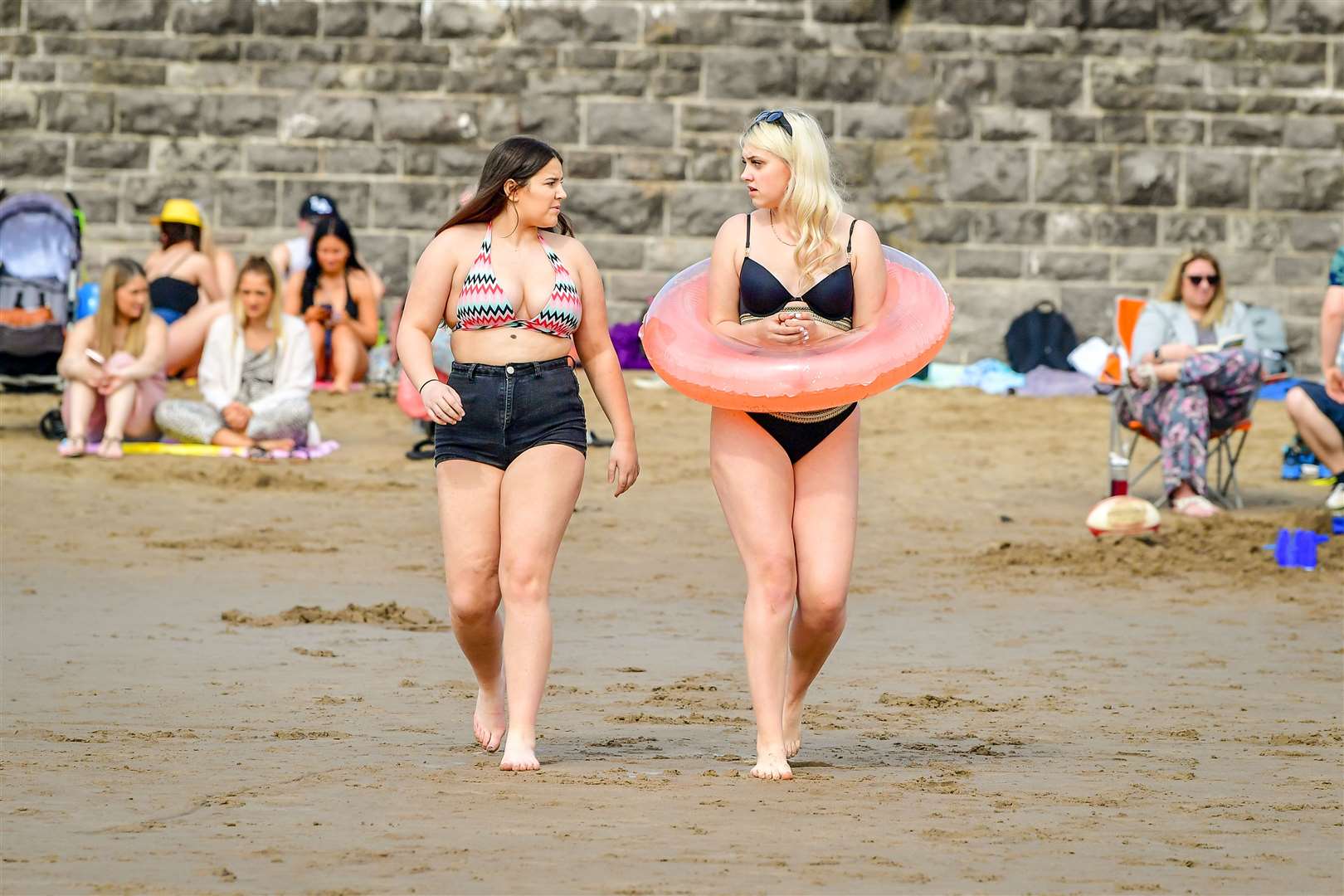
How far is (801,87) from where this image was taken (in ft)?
55.0

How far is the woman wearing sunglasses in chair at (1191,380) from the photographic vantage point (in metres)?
11.4

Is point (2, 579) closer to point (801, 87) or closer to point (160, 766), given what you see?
point (160, 766)

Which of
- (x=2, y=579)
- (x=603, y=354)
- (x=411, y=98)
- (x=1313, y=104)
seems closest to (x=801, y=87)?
(x=411, y=98)

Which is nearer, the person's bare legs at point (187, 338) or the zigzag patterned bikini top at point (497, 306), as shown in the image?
the zigzag patterned bikini top at point (497, 306)

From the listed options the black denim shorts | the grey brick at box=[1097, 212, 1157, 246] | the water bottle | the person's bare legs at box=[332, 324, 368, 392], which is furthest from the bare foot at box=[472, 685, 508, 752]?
the grey brick at box=[1097, 212, 1157, 246]

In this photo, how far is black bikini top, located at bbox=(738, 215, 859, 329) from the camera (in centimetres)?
561

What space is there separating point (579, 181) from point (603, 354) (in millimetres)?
11064

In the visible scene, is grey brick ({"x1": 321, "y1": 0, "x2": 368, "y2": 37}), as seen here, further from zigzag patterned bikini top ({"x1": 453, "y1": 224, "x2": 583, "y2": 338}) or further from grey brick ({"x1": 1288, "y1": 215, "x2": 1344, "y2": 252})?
zigzag patterned bikini top ({"x1": 453, "y1": 224, "x2": 583, "y2": 338})

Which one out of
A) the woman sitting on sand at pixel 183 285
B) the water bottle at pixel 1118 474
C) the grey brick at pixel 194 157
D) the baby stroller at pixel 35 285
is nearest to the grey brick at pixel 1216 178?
the water bottle at pixel 1118 474

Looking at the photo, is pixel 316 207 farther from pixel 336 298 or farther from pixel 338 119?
pixel 338 119

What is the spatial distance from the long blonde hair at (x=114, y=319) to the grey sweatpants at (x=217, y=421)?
17.4 inches

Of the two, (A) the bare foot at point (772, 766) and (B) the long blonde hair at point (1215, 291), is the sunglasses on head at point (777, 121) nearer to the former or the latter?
(A) the bare foot at point (772, 766)

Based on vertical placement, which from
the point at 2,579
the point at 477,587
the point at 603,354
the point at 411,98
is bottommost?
the point at 2,579

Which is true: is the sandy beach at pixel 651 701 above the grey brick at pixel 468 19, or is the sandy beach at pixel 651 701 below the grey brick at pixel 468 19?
below
